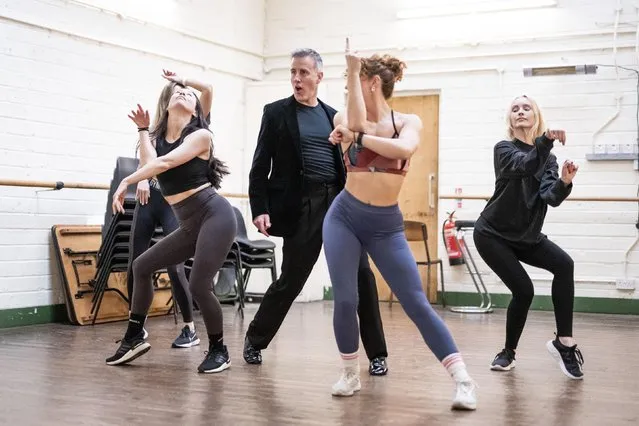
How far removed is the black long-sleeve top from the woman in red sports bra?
3.25ft

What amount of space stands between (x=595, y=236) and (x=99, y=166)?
461cm

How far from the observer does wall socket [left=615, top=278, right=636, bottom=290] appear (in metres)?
8.54

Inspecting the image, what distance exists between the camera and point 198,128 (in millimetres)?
4848

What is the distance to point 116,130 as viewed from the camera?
7941mm

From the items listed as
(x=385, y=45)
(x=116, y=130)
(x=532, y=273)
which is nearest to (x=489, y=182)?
(x=532, y=273)

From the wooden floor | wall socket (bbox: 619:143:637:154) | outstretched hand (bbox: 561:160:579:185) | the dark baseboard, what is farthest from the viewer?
wall socket (bbox: 619:143:637:154)

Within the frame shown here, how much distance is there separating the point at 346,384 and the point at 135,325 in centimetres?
141

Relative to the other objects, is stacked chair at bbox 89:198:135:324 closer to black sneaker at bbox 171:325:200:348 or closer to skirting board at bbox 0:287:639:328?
skirting board at bbox 0:287:639:328

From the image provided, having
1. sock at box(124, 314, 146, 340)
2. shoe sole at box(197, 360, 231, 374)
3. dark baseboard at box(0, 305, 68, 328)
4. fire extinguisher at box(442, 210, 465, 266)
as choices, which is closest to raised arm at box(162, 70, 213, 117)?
sock at box(124, 314, 146, 340)

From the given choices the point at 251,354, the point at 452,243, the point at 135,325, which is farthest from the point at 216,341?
the point at 452,243

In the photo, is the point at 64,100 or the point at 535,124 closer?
the point at 535,124

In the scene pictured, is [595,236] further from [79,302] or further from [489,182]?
[79,302]

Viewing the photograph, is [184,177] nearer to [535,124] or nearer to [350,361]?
[350,361]

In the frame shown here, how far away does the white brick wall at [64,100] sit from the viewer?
6.91 meters
